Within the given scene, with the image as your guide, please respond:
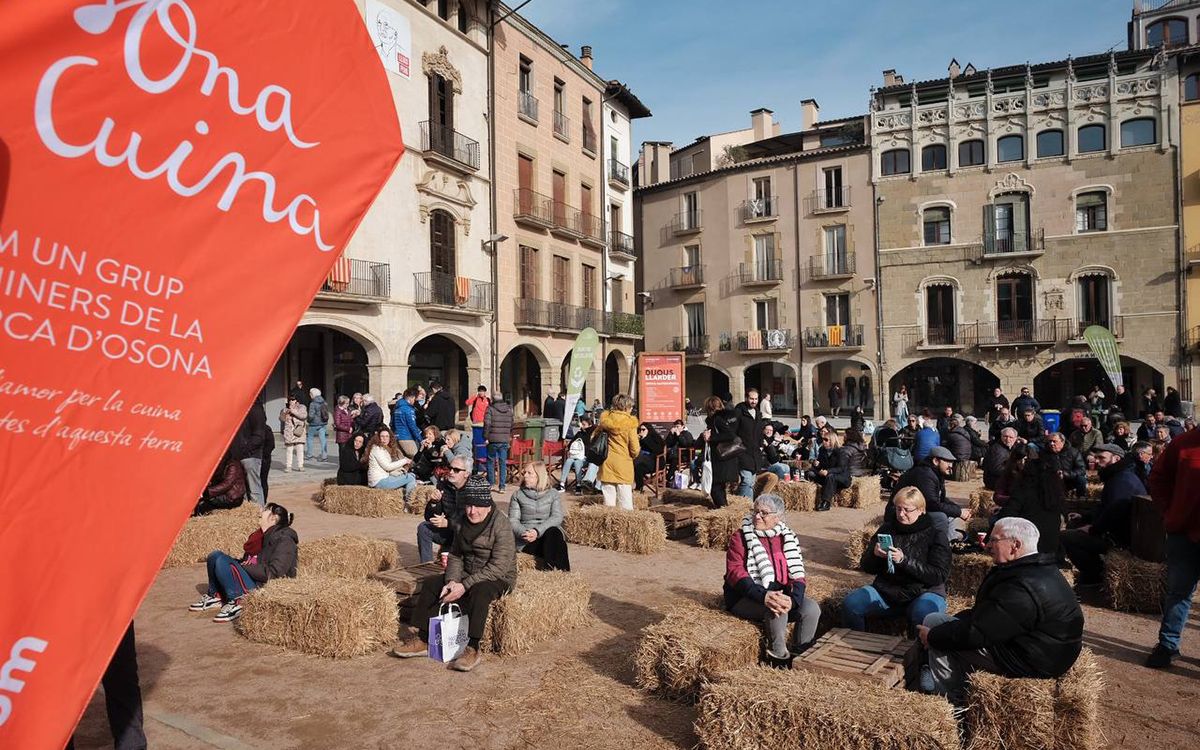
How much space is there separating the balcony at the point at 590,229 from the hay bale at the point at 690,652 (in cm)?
2639

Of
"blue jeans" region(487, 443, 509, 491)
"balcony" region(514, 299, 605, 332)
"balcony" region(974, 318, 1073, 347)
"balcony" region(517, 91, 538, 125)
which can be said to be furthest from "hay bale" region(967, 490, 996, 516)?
"balcony" region(974, 318, 1073, 347)

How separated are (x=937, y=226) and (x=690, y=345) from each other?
1255cm

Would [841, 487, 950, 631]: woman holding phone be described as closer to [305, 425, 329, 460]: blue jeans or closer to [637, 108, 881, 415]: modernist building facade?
[305, 425, 329, 460]: blue jeans

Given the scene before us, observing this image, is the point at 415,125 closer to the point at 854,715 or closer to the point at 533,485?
the point at 533,485

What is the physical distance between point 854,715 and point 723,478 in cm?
702

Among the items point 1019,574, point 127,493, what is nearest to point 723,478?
point 1019,574

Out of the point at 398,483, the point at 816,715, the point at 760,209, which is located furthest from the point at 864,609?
the point at 760,209

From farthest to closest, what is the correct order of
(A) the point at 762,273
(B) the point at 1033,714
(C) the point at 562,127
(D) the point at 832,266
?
(A) the point at 762,273 < (D) the point at 832,266 < (C) the point at 562,127 < (B) the point at 1033,714

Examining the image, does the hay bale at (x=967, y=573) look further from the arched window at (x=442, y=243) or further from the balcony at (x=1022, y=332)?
the balcony at (x=1022, y=332)

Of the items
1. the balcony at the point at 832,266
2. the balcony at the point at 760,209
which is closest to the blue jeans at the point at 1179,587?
the balcony at the point at 832,266

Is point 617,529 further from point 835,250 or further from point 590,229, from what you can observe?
point 835,250

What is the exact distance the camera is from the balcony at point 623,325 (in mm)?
32969

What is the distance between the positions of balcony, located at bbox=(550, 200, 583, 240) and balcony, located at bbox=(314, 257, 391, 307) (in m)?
8.39

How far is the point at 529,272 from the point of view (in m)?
28.3
